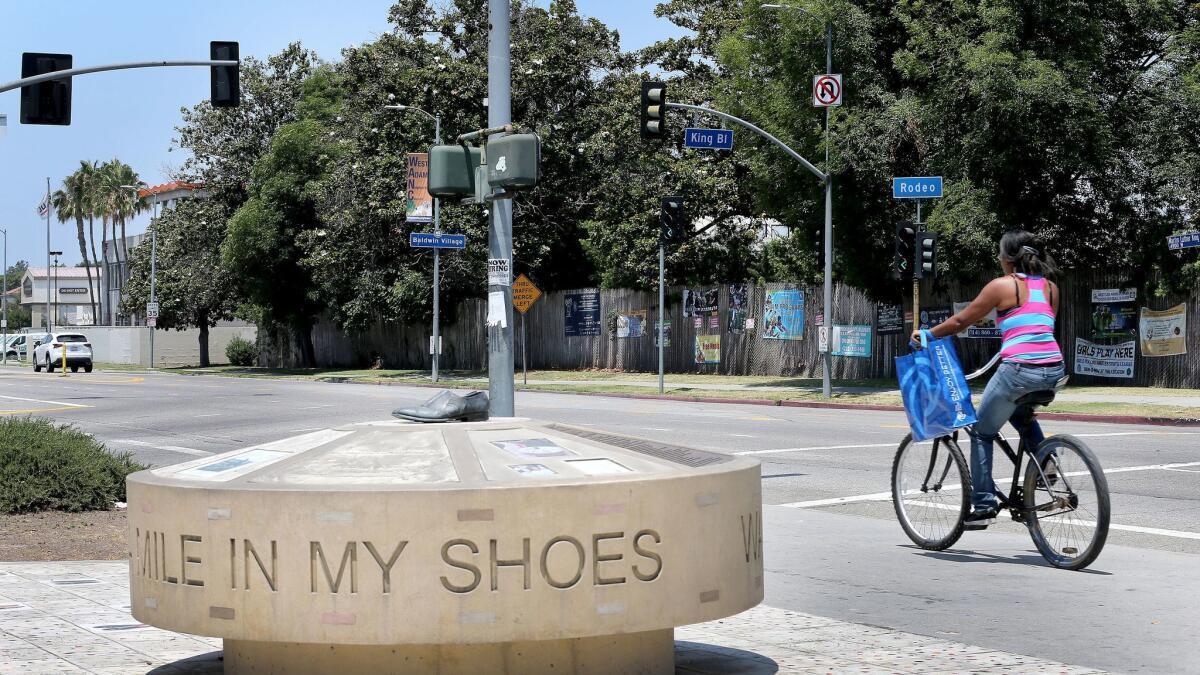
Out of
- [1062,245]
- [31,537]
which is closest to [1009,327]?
[31,537]

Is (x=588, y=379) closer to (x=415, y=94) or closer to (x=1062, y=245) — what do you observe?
(x=415, y=94)

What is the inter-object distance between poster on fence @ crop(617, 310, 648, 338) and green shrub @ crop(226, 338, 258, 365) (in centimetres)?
3068

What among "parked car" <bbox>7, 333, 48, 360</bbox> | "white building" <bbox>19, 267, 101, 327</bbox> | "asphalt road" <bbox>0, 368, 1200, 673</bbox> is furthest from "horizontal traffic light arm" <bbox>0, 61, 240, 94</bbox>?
"white building" <bbox>19, 267, 101, 327</bbox>

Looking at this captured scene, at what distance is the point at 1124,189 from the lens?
31.1 meters

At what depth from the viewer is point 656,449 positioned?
554cm

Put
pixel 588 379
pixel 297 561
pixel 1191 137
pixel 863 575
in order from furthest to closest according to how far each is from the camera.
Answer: pixel 588 379
pixel 1191 137
pixel 863 575
pixel 297 561

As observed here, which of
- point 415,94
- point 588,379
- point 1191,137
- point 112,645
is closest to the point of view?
point 112,645

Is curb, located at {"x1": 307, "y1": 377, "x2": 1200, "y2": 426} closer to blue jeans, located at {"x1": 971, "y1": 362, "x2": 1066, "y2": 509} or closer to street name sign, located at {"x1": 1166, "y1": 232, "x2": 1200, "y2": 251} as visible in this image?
street name sign, located at {"x1": 1166, "y1": 232, "x2": 1200, "y2": 251}

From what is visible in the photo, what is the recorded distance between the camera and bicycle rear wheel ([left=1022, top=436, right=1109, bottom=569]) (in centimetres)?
803

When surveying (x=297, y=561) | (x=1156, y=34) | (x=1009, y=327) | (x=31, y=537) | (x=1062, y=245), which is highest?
(x=1156, y=34)

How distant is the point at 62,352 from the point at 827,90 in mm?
39828

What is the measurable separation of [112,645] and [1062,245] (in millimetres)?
30044

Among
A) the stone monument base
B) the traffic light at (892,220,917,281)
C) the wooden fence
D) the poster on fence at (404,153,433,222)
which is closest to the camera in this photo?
the stone monument base

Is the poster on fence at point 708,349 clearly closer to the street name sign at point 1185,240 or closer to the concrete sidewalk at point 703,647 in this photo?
the street name sign at point 1185,240
